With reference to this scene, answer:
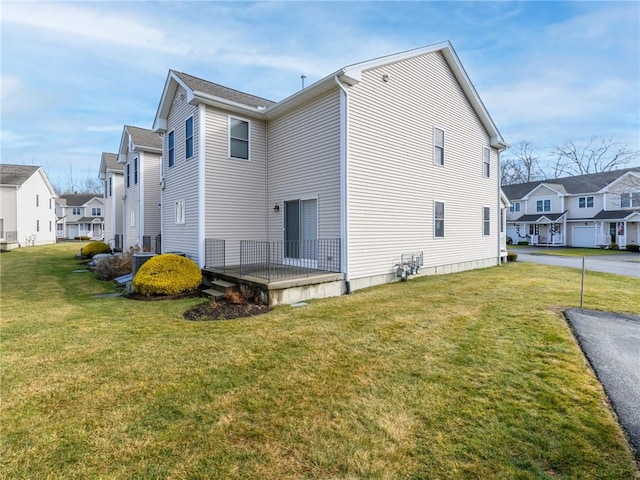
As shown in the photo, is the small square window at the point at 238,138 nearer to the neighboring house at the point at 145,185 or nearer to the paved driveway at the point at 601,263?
the neighboring house at the point at 145,185

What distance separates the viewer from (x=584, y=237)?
1221 inches

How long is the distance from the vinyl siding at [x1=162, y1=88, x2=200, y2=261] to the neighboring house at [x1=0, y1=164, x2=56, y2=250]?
22.4m

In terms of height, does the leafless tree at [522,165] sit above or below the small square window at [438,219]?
above

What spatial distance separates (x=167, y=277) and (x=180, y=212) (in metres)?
3.60

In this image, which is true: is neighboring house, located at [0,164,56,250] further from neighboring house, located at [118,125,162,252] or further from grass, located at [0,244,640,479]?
grass, located at [0,244,640,479]

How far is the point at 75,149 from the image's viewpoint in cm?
5888

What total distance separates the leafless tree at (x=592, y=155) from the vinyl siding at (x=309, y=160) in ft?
154

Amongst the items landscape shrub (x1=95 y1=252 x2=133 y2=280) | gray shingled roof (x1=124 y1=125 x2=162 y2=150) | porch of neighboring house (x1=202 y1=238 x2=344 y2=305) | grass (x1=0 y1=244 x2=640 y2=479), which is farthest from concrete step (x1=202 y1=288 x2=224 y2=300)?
gray shingled roof (x1=124 y1=125 x2=162 y2=150)

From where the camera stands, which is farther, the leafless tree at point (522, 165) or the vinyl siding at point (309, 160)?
the leafless tree at point (522, 165)

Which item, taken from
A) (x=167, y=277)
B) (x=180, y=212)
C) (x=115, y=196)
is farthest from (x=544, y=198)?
(x=115, y=196)

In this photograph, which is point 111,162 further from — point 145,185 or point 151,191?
point 151,191

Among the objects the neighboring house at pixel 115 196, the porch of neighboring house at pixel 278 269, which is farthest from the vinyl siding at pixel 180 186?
the neighboring house at pixel 115 196

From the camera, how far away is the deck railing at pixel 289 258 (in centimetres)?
884

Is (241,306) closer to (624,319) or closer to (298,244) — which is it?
(298,244)
